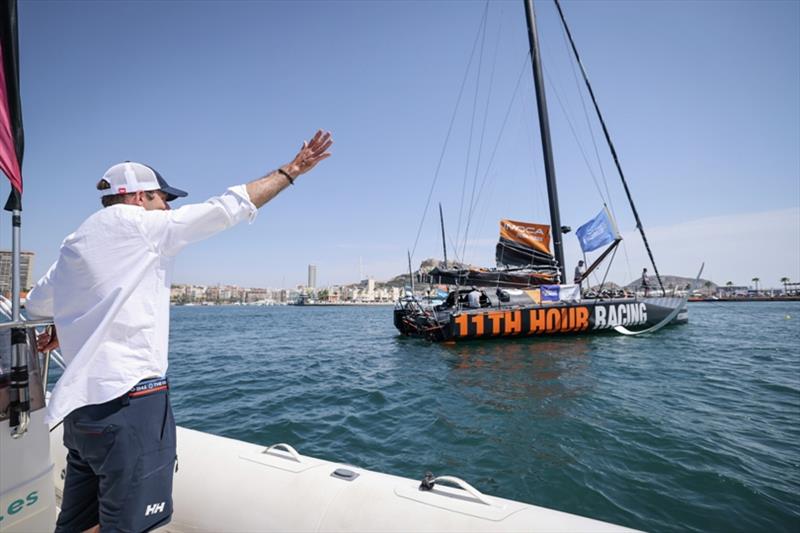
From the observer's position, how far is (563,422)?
526 centimetres

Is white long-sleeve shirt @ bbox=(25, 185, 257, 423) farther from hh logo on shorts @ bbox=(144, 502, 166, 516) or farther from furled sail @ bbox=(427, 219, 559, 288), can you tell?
furled sail @ bbox=(427, 219, 559, 288)

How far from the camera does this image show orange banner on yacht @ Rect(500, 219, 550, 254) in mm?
17734

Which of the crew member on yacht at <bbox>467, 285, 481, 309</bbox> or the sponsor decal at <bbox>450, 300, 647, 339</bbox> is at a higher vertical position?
the crew member on yacht at <bbox>467, 285, 481, 309</bbox>

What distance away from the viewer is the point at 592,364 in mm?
9398

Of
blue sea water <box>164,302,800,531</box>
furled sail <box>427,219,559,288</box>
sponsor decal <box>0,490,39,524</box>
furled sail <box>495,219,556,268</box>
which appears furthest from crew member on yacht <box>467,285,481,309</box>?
sponsor decal <box>0,490,39,524</box>

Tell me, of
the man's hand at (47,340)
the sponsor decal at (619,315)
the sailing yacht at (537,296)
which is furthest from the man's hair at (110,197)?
the sponsor decal at (619,315)

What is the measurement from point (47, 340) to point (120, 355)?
105 centimetres

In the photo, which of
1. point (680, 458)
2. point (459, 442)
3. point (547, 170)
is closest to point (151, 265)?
point (459, 442)

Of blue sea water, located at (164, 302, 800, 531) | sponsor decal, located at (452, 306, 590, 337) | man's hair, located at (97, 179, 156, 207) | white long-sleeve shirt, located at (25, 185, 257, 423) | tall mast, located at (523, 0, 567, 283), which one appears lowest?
blue sea water, located at (164, 302, 800, 531)

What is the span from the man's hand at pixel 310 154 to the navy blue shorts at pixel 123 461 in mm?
1084

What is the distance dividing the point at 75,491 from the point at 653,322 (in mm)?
20006

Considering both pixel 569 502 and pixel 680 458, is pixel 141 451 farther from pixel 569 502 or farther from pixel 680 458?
pixel 680 458

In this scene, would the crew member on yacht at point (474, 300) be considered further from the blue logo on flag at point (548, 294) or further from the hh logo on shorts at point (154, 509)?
the hh logo on shorts at point (154, 509)

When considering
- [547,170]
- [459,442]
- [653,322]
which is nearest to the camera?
[459,442]
